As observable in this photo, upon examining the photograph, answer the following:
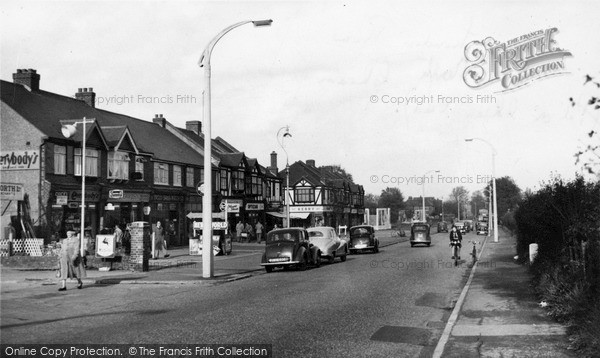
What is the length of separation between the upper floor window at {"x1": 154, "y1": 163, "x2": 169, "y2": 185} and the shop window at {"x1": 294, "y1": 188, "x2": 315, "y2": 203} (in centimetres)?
3734

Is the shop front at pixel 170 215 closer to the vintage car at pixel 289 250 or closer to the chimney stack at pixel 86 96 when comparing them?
the chimney stack at pixel 86 96

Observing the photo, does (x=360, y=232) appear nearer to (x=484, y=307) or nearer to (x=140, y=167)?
(x=140, y=167)

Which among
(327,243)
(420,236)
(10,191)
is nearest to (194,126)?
(420,236)

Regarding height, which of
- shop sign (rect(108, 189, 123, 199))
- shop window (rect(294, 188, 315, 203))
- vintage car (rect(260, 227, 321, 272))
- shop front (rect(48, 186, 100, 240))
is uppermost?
shop window (rect(294, 188, 315, 203))

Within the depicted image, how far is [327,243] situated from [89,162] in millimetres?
16061

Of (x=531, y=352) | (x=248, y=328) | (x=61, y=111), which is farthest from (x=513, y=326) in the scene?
(x=61, y=111)

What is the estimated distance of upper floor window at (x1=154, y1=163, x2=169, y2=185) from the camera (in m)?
41.5

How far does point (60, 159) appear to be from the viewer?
32281 mm

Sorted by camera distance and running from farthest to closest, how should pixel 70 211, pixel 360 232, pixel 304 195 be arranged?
1. pixel 304 195
2. pixel 360 232
3. pixel 70 211

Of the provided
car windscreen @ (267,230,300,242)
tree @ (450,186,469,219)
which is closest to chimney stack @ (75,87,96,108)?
car windscreen @ (267,230,300,242)

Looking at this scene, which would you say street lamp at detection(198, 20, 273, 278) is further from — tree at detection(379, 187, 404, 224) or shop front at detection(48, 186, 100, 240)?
tree at detection(379, 187, 404, 224)

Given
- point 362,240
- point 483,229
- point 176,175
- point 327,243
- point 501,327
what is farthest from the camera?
point 483,229

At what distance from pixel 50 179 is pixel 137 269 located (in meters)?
11.9

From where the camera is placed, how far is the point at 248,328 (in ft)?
32.2
